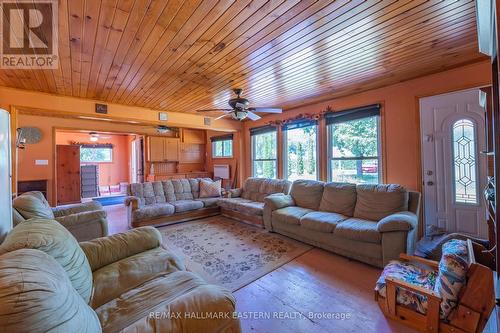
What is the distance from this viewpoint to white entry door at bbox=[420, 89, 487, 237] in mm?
2803

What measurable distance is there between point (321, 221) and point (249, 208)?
5.13ft

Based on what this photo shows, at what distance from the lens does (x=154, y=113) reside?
186 inches

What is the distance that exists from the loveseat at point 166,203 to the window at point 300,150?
6.25 ft

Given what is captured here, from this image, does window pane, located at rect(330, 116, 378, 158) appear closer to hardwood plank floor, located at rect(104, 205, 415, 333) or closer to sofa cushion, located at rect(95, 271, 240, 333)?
hardwood plank floor, located at rect(104, 205, 415, 333)

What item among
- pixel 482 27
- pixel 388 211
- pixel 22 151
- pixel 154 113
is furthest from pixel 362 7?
pixel 22 151

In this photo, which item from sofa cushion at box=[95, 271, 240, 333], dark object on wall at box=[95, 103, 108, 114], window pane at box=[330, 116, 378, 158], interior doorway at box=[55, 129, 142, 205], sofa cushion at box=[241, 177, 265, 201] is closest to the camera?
sofa cushion at box=[95, 271, 240, 333]

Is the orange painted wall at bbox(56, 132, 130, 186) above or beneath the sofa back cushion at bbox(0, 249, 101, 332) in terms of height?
above

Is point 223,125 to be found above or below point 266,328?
above

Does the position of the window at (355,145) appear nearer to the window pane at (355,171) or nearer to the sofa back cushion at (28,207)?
the window pane at (355,171)

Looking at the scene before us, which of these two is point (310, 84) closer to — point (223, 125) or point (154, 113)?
point (223, 125)

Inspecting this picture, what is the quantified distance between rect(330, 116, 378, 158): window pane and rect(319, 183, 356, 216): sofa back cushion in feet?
2.52

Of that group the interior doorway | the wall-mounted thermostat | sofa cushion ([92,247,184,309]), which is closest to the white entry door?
sofa cushion ([92,247,184,309])

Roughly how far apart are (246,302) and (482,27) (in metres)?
2.47

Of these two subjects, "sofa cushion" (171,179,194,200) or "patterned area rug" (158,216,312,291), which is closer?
"patterned area rug" (158,216,312,291)
